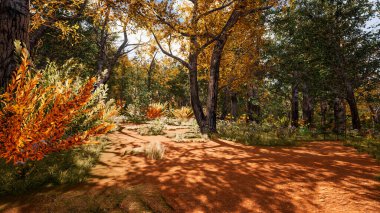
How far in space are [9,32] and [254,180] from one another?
4332 mm

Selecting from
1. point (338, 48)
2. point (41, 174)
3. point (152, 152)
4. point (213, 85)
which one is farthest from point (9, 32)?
point (338, 48)

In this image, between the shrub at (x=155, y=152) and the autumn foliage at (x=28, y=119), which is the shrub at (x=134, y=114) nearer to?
the shrub at (x=155, y=152)

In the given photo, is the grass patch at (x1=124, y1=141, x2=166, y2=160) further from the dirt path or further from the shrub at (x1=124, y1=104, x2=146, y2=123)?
the shrub at (x1=124, y1=104, x2=146, y2=123)

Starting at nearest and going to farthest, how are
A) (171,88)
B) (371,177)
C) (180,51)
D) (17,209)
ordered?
(17,209), (371,177), (180,51), (171,88)

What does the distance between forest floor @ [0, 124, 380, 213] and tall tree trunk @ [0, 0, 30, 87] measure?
78.0 inches

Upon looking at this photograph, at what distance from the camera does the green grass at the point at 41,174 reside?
8.25 ft

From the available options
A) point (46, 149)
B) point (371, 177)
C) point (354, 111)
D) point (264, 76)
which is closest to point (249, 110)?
point (264, 76)

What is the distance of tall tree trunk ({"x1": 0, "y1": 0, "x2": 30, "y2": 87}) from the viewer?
10.2 ft

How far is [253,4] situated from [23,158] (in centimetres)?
824

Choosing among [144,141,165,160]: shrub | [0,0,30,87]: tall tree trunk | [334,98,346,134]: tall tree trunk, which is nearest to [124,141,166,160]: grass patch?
[144,141,165,160]: shrub

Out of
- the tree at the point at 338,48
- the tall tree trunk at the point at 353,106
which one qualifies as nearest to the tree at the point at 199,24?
→ the tree at the point at 338,48

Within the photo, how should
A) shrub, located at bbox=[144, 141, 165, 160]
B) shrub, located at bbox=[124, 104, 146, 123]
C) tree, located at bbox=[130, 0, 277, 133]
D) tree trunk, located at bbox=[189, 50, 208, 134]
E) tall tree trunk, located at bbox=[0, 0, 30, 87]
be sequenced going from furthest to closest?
shrub, located at bbox=[124, 104, 146, 123]
tree trunk, located at bbox=[189, 50, 208, 134]
tree, located at bbox=[130, 0, 277, 133]
shrub, located at bbox=[144, 141, 165, 160]
tall tree trunk, located at bbox=[0, 0, 30, 87]

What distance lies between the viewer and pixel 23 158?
2.62 metres

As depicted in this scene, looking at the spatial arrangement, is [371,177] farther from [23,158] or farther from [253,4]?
[253,4]
